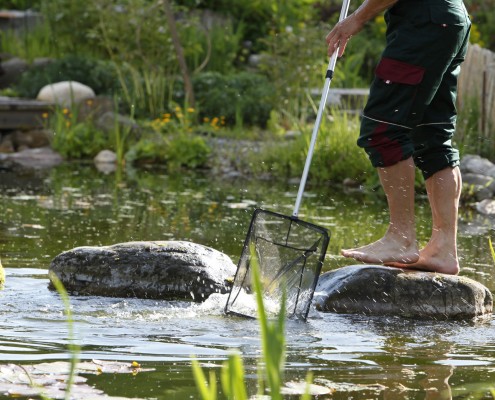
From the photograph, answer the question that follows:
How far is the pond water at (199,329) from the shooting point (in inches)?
129

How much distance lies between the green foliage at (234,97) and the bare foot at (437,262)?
799 centimetres

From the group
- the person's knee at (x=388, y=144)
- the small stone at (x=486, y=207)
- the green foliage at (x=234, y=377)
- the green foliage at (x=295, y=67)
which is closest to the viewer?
the green foliage at (x=234, y=377)

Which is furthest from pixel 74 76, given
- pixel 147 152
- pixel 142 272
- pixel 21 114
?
pixel 142 272

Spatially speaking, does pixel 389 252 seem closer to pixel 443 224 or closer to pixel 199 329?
pixel 443 224

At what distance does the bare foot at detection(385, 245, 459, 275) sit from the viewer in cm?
474

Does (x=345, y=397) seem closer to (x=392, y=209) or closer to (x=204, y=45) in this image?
(x=392, y=209)

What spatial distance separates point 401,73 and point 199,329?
4.43 ft

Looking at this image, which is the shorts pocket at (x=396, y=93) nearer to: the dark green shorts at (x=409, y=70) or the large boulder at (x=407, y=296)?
the dark green shorts at (x=409, y=70)

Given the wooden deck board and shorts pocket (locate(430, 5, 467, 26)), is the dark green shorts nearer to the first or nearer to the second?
shorts pocket (locate(430, 5, 467, 26))

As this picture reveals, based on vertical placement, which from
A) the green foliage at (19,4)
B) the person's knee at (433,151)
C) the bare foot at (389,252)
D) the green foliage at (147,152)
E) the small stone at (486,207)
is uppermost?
the green foliage at (19,4)

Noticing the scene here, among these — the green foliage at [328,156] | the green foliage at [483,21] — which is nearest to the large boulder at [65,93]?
the green foliage at [328,156]

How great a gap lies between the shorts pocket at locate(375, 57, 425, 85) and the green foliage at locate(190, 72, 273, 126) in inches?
324

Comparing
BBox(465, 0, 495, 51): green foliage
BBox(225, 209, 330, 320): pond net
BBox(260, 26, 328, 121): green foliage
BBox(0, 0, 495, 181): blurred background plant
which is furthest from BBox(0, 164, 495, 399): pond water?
BBox(465, 0, 495, 51): green foliage

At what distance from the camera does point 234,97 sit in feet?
43.1
